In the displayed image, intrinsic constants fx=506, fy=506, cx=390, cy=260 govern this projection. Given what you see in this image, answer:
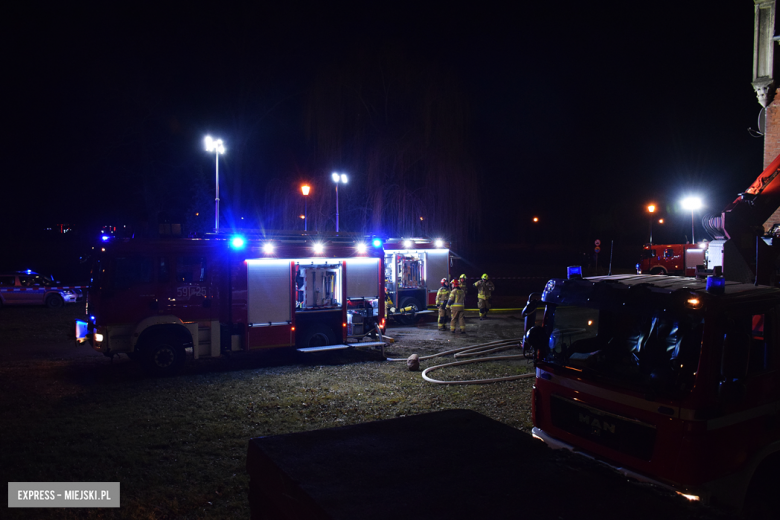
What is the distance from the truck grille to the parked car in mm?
21398

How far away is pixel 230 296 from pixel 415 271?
871cm

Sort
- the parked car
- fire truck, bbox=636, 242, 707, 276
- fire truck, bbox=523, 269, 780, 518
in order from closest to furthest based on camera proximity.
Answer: fire truck, bbox=523, 269, 780, 518, the parked car, fire truck, bbox=636, 242, 707, 276

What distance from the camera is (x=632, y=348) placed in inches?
164

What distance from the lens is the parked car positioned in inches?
765

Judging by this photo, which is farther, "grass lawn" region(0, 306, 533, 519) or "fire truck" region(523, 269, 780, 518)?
"grass lawn" region(0, 306, 533, 519)

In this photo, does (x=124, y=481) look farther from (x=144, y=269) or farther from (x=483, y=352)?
(x=483, y=352)

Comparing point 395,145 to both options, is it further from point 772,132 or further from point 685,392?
point 685,392

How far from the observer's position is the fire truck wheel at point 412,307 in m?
16.5

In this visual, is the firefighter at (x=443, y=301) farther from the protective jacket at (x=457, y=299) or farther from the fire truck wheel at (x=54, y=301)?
the fire truck wheel at (x=54, y=301)

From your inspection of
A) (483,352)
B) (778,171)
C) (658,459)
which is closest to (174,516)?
(658,459)

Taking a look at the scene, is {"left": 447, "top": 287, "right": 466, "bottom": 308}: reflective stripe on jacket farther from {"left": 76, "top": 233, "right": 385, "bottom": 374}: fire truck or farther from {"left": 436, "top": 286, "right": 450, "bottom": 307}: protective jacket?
{"left": 76, "top": 233, "right": 385, "bottom": 374}: fire truck

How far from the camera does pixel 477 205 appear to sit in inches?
842

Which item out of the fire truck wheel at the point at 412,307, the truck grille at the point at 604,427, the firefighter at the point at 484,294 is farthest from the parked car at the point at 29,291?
the truck grille at the point at 604,427

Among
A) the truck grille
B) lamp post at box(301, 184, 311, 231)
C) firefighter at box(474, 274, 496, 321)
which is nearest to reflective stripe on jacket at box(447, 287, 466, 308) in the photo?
firefighter at box(474, 274, 496, 321)
